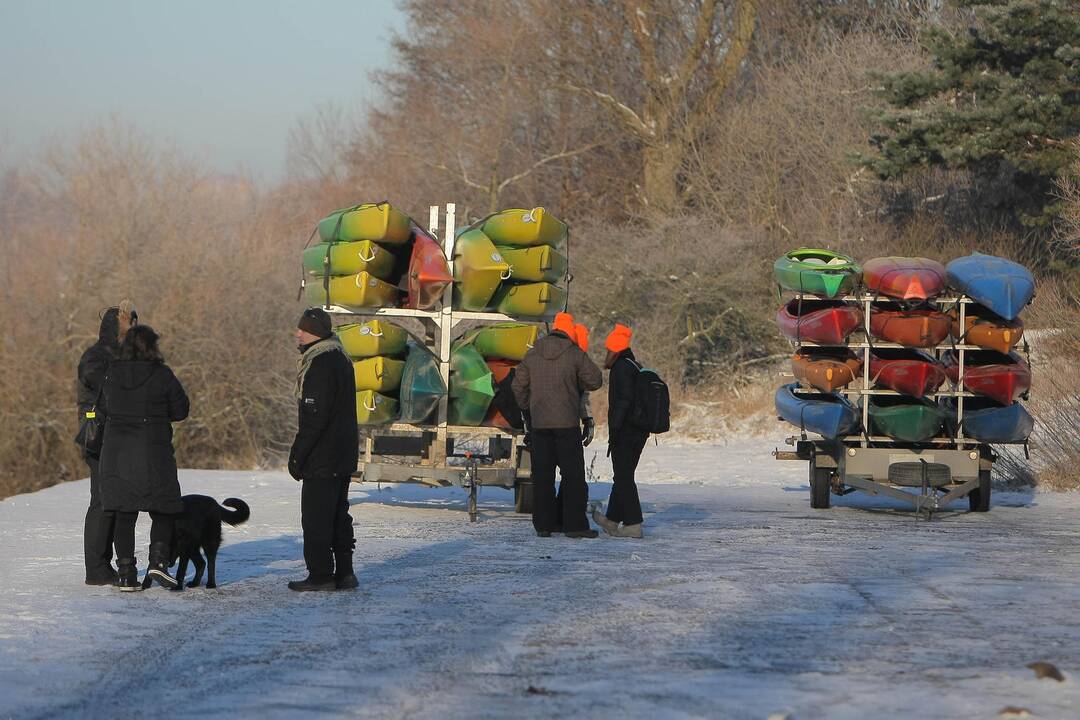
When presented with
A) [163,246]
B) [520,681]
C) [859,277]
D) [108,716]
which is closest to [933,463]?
[859,277]

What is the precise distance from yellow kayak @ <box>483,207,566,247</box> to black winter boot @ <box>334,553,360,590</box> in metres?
6.33

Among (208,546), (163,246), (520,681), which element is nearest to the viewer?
(520,681)

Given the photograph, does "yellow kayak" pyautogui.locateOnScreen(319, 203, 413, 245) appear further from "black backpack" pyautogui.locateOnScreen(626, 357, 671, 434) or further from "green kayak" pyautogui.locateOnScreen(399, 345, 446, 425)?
"black backpack" pyautogui.locateOnScreen(626, 357, 671, 434)

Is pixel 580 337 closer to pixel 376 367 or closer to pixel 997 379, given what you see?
pixel 376 367

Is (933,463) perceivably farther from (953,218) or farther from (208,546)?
(953,218)

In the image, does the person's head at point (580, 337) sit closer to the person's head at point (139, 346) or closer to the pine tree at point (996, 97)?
the person's head at point (139, 346)

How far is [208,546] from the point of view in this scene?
33.3 ft

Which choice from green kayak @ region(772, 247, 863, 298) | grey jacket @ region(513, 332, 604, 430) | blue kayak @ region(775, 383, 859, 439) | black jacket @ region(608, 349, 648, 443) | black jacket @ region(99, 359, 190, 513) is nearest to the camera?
black jacket @ region(99, 359, 190, 513)

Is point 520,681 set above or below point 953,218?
below

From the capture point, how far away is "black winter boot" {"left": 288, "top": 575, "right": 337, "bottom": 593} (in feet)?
33.1

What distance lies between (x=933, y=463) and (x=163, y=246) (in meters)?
21.1

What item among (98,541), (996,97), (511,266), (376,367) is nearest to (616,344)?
(511,266)

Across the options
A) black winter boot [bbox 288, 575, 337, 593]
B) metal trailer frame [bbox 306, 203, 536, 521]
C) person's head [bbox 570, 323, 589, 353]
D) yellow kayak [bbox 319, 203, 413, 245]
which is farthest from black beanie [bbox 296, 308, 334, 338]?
yellow kayak [bbox 319, 203, 413, 245]

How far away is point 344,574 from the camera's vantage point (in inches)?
401
